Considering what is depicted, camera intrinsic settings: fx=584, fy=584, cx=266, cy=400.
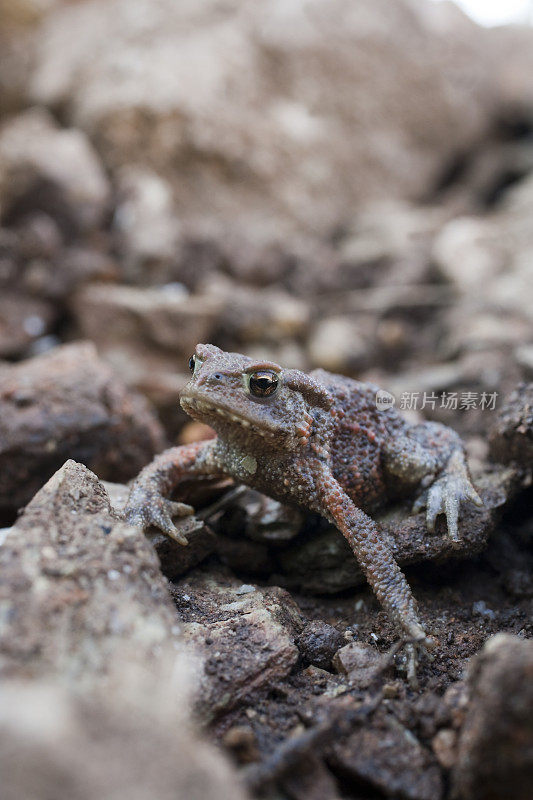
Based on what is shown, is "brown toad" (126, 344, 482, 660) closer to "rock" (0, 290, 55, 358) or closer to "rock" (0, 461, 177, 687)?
"rock" (0, 461, 177, 687)

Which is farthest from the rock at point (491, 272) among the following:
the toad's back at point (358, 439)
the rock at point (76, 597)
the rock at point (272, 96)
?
the rock at point (76, 597)

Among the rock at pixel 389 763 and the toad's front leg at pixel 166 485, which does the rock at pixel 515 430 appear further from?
the rock at pixel 389 763

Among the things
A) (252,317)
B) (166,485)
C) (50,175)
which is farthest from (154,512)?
(50,175)

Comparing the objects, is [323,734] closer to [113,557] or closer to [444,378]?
[113,557]

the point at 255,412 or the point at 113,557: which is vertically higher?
the point at 255,412

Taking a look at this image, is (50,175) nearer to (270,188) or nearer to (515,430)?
(270,188)

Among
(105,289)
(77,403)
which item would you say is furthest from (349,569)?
(105,289)

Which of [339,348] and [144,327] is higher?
[144,327]
